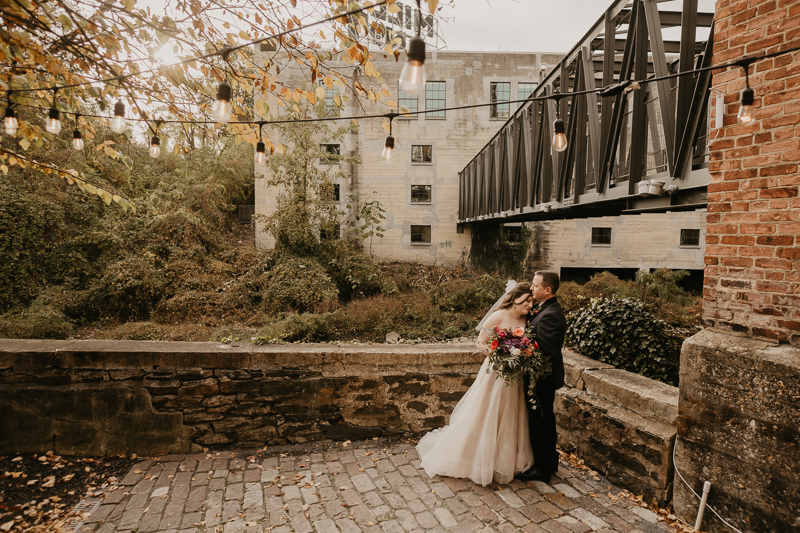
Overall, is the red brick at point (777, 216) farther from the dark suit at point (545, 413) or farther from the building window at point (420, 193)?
the building window at point (420, 193)

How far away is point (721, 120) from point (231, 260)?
12.9 meters

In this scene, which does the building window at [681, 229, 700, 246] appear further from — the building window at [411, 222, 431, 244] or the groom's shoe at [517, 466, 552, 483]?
the groom's shoe at [517, 466, 552, 483]

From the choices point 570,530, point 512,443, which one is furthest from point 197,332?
point 570,530

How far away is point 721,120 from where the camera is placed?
107 inches

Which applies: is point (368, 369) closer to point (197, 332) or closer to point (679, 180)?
point (679, 180)

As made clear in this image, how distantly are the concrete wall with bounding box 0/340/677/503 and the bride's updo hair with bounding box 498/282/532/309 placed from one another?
79cm

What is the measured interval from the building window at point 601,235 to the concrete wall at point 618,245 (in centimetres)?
15

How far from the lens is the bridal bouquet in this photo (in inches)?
126

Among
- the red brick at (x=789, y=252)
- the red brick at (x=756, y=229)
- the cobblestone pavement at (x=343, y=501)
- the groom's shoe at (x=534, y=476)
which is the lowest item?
the cobblestone pavement at (x=343, y=501)

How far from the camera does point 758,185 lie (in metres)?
2.56

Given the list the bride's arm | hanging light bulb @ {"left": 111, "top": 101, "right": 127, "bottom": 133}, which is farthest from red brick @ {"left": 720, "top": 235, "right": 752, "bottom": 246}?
hanging light bulb @ {"left": 111, "top": 101, "right": 127, "bottom": 133}

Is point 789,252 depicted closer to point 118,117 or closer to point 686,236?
point 118,117

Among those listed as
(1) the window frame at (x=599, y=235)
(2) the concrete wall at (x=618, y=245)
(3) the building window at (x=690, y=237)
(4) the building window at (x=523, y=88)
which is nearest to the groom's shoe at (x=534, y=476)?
(2) the concrete wall at (x=618, y=245)

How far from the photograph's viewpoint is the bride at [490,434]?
3354 mm
